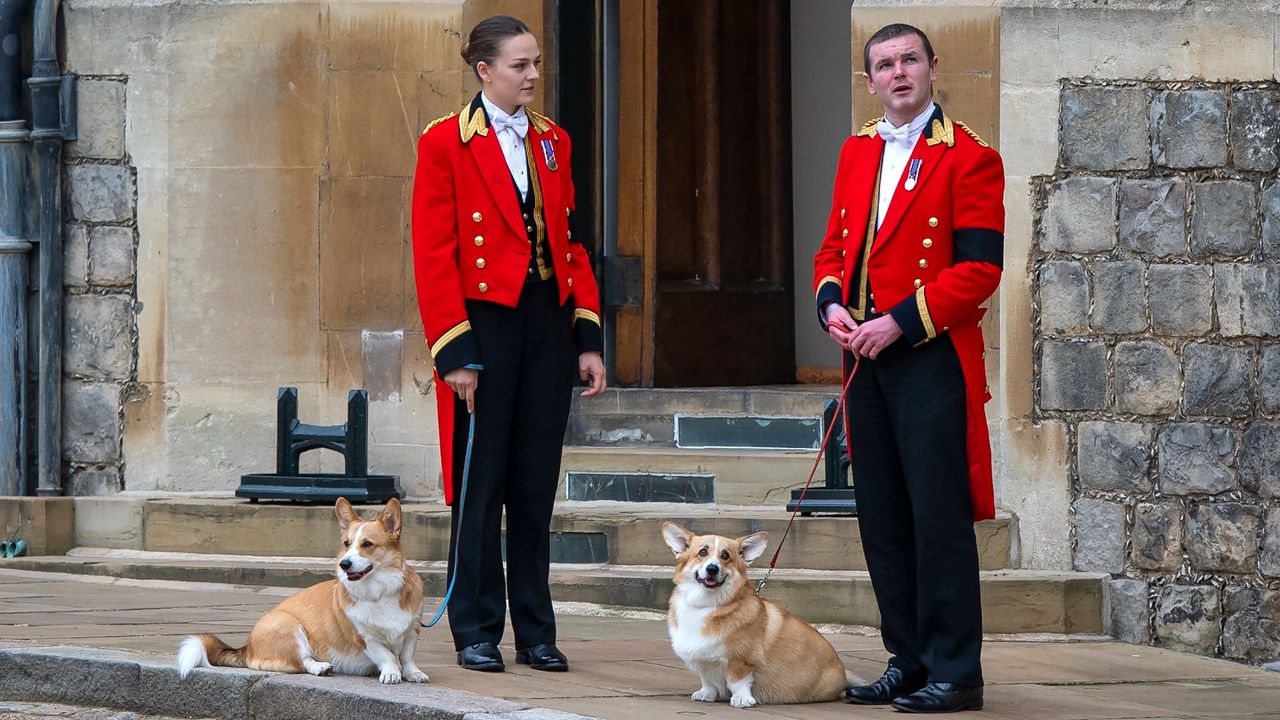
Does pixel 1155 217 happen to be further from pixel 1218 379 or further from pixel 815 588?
pixel 815 588

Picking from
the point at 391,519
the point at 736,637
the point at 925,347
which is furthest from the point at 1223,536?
the point at 391,519

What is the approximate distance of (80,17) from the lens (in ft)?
28.1

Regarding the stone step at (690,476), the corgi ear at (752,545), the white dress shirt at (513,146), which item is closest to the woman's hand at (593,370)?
the white dress shirt at (513,146)

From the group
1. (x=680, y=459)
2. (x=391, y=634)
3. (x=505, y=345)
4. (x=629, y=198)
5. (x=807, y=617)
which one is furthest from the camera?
(x=629, y=198)

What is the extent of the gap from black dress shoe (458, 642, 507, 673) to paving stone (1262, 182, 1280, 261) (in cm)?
361

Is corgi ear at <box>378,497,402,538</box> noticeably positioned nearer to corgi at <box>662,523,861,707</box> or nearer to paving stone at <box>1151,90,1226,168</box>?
corgi at <box>662,523,861,707</box>

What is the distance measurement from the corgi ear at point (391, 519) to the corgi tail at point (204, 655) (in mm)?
567

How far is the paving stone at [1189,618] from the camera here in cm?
750

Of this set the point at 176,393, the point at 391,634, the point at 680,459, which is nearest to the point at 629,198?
the point at 680,459

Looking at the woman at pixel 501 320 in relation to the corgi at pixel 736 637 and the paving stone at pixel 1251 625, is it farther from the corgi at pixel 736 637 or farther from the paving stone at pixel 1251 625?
the paving stone at pixel 1251 625

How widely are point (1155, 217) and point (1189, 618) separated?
1.57 meters

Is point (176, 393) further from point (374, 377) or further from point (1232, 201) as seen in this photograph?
point (1232, 201)

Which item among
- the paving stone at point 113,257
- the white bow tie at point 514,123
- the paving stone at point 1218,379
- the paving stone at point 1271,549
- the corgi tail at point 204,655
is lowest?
the corgi tail at point 204,655

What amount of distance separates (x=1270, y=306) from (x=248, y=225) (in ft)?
14.1
